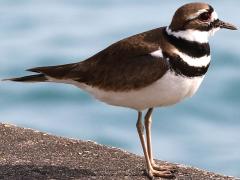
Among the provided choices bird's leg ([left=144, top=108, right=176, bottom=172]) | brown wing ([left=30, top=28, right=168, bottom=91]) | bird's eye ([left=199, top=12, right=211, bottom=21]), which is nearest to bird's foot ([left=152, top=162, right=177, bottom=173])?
bird's leg ([left=144, top=108, right=176, bottom=172])

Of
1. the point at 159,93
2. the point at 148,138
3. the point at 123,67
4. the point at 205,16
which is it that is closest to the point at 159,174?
the point at 148,138

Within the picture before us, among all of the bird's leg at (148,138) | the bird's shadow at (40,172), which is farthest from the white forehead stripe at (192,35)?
the bird's shadow at (40,172)

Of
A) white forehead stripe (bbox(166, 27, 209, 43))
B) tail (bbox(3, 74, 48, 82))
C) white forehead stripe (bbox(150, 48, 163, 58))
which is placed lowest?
tail (bbox(3, 74, 48, 82))

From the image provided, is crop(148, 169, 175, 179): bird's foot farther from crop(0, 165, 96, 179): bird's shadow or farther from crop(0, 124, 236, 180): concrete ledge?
crop(0, 165, 96, 179): bird's shadow

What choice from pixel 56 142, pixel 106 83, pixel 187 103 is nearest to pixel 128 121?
pixel 187 103

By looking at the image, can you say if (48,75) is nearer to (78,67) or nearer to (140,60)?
(78,67)

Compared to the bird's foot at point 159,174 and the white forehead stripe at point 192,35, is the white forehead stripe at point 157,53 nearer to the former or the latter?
the white forehead stripe at point 192,35
